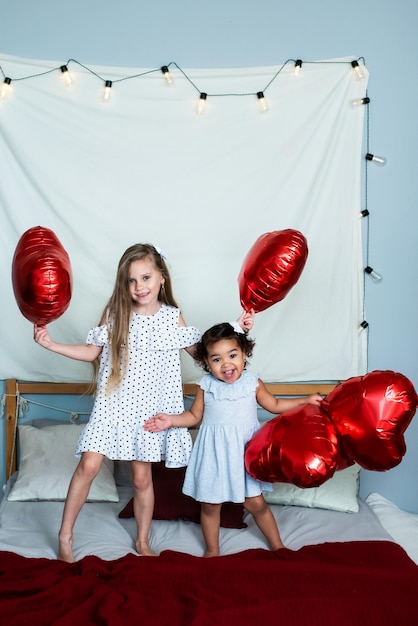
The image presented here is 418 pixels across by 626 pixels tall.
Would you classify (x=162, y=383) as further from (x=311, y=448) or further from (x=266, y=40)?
(x=266, y=40)

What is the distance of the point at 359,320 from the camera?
262cm

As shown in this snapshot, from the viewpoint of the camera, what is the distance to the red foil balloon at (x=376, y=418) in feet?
5.88

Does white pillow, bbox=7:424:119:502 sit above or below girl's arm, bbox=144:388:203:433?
below

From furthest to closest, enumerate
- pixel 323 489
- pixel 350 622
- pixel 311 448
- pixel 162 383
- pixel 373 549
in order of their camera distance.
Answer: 1. pixel 323 489
2. pixel 162 383
3. pixel 373 549
4. pixel 311 448
5. pixel 350 622

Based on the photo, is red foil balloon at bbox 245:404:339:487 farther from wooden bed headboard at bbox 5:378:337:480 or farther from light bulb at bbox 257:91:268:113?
light bulb at bbox 257:91:268:113

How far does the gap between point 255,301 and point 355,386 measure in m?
0.40

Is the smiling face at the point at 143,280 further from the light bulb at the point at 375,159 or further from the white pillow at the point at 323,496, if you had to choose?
the light bulb at the point at 375,159

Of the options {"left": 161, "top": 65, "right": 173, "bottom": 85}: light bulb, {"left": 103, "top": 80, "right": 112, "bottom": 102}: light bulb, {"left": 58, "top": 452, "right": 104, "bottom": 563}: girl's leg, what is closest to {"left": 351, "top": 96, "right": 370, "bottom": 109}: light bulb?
{"left": 161, "top": 65, "right": 173, "bottom": 85}: light bulb

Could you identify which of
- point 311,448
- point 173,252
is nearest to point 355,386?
point 311,448

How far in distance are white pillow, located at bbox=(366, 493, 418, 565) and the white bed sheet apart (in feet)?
0.26

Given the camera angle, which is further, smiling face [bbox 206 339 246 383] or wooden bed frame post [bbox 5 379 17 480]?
wooden bed frame post [bbox 5 379 17 480]

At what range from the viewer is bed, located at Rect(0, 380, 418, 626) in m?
1.58

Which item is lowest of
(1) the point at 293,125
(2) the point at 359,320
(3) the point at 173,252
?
(2) the point at 359,320

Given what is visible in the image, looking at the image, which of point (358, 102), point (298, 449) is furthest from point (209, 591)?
point (358, 102)
